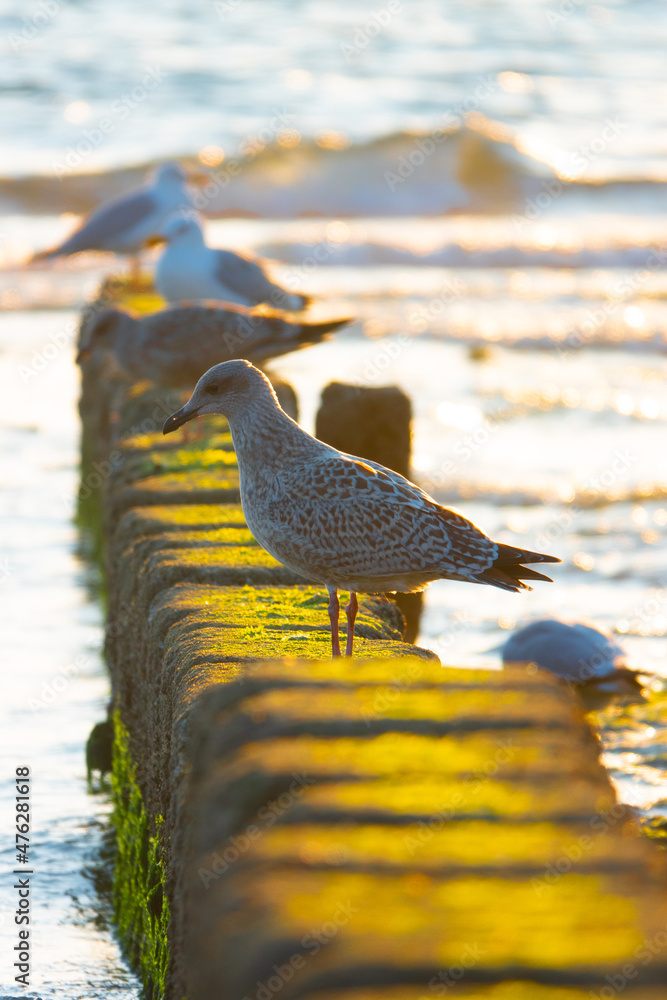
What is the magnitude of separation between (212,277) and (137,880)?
4.70 metres

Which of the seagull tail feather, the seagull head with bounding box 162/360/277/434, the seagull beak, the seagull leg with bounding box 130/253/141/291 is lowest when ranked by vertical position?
the seagull tail feather

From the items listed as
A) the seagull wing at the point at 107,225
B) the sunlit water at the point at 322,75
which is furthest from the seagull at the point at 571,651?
the sunlit water at the point at 322,75

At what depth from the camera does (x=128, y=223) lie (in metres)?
9.76

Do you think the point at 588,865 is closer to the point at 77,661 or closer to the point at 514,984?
the point at 514,984

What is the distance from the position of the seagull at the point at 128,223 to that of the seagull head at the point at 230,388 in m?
6.17

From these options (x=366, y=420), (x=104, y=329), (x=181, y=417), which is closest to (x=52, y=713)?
(x=181, y=417)

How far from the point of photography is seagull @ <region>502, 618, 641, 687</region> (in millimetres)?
5270

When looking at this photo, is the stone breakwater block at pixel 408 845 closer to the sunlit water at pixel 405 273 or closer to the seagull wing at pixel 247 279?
the sunlit water at pixel 405 273

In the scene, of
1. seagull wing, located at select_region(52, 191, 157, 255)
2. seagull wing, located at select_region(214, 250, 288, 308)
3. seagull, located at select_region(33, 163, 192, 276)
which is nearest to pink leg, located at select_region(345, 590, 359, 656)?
seagull wing, located at select_region(214, 250, 288, 308)

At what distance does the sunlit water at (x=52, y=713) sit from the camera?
11.5ft

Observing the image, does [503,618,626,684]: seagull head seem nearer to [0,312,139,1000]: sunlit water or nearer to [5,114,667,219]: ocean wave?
[0,312,139,1000]: sunlit water

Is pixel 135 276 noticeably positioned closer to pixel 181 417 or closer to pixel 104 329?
pixel 104 329

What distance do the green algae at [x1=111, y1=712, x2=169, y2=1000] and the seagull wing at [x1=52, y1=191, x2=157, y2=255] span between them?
625cm

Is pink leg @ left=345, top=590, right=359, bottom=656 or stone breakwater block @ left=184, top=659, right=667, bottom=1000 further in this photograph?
pink leg @ left=345, top=590, right=359, bottom=656
